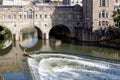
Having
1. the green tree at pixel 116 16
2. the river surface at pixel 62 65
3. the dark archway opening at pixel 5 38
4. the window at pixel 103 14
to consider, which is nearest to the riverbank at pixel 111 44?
Answer: the river surface at pixel 62 65

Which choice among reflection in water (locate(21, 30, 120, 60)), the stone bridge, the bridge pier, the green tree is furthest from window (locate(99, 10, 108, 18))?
the bridge pier

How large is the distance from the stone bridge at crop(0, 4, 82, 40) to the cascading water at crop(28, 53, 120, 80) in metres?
27.9

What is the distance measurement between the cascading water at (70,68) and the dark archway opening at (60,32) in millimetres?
34250

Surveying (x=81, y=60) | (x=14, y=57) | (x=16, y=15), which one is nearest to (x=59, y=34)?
(x=16, y=15)

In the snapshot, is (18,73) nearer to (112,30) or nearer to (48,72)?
(48,72)

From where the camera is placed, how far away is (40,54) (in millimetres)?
65125

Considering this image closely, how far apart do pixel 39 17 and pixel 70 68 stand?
128 feet

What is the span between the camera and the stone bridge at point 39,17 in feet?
287

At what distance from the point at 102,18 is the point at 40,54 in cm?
2653

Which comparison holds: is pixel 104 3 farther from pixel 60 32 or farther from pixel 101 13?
pixel 60 32

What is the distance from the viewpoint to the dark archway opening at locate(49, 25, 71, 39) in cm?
9591

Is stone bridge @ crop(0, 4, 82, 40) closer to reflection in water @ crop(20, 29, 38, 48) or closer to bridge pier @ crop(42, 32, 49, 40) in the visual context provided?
bridge pier @ crop(42, 32, 49, 40)

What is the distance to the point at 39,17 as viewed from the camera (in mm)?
89625

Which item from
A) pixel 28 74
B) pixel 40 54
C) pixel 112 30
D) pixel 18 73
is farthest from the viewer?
pixel 112 30
